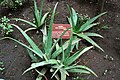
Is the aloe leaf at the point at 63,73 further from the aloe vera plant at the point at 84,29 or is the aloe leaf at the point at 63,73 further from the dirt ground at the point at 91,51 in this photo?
the aloe vera plant at the point at 84,29

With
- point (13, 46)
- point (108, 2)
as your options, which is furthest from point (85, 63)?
point (108, 2)

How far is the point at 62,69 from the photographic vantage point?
2334mm

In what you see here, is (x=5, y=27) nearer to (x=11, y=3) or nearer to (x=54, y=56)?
(x=11, y=3)

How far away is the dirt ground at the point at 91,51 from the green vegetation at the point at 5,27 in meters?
0.09

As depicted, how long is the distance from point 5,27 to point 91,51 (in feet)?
3.37

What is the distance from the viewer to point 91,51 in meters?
2.74

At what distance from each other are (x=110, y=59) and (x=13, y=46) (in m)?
1.10

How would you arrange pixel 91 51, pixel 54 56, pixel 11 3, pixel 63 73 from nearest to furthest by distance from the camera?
1. pixel 63 73
2. pixel 54 56
3. pixel 91 51
4. pixel 11 3

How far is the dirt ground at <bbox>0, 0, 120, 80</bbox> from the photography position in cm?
251

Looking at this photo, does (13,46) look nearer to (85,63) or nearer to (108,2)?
(85,63)

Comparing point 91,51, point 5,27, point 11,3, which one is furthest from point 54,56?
Answer: point 11,3

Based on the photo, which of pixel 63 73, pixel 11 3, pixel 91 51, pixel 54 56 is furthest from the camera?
pixel 11 3

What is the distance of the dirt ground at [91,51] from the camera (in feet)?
8.23

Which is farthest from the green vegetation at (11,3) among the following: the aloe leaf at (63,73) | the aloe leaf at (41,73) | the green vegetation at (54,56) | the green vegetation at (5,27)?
the aloe leaf at (63,73)
